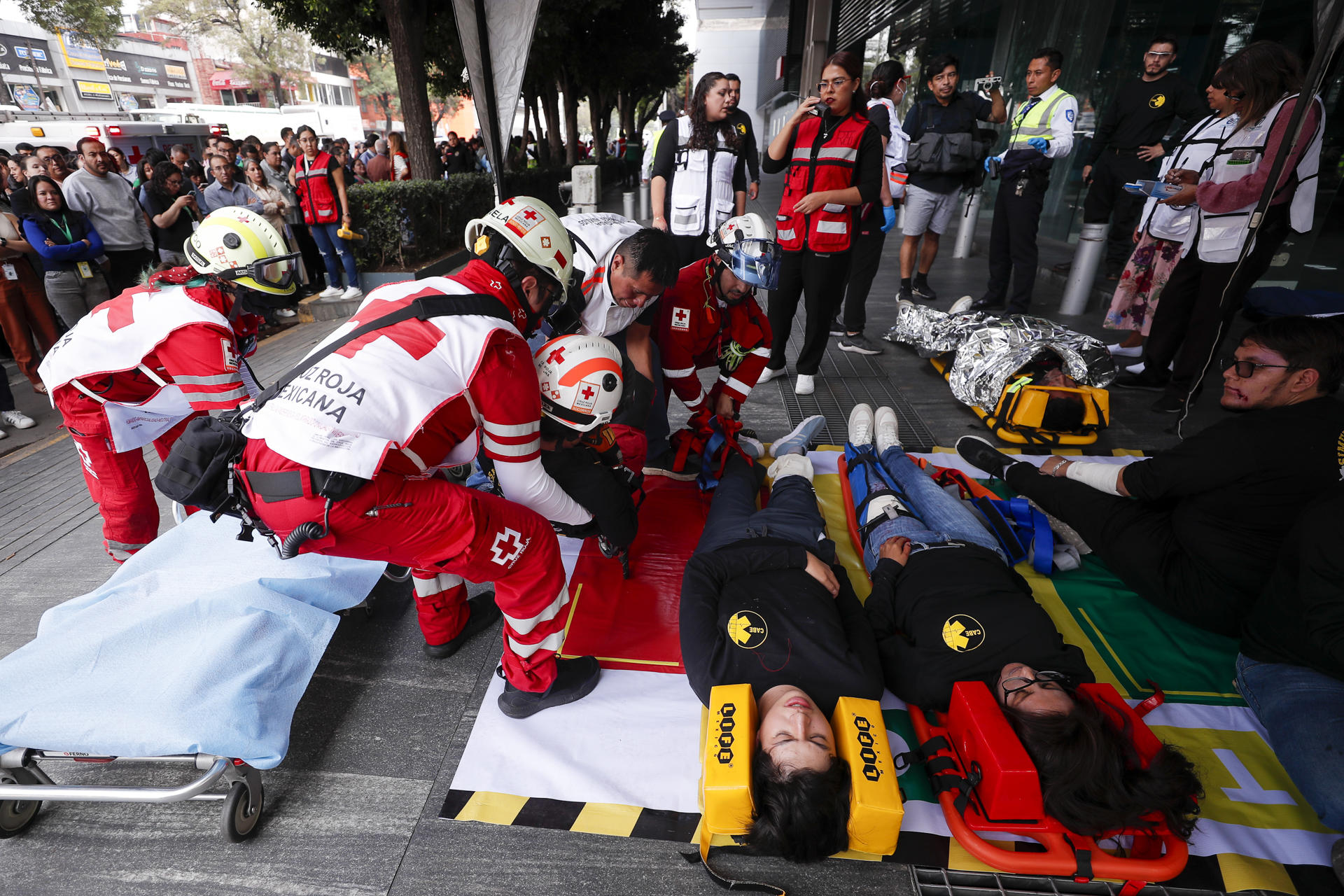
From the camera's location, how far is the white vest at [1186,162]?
14.3 ft

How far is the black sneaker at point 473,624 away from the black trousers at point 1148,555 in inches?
110

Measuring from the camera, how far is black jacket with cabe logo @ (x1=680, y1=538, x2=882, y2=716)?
230 centimetres

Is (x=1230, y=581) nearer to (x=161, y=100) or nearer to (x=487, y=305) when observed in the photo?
(x=487, y=305)

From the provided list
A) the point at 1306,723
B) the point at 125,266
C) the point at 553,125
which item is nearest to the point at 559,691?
the point at 1306,723

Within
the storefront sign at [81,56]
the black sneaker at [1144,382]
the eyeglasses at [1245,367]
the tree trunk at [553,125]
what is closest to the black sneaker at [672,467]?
the eyeglasses at [1245,367]

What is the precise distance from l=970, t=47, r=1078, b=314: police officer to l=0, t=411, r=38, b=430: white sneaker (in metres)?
8.47

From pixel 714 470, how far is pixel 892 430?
3.73ft

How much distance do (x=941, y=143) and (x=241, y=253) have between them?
245 inches

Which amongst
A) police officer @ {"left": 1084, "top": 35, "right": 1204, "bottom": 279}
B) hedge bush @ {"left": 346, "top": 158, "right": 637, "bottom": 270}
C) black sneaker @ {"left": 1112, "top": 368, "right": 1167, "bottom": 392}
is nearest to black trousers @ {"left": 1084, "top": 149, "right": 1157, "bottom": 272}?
police officer @ {"left": 1084, "top": 35, "right": 1204, "bottom": 279}

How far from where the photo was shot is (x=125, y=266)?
6.47m

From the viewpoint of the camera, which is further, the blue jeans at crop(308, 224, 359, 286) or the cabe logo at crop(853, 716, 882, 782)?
the blue jeans at crop(308, 224, 359, 286)

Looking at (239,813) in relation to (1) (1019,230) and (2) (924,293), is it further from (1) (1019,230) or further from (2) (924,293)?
(2) (924,293)

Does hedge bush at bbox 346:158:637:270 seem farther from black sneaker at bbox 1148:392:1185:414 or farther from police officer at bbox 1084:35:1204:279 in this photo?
black sneaker at bbox 1148:392:1185:414

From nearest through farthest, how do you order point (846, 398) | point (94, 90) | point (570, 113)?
point (846, 398), point (570, 113), point (94, 90)
